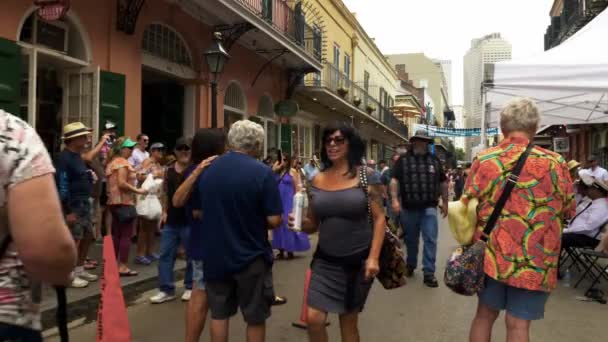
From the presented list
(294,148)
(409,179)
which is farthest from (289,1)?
(409,179)

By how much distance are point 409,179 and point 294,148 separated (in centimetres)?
1188

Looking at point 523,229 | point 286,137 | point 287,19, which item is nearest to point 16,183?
point 523,229

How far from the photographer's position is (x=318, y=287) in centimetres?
323

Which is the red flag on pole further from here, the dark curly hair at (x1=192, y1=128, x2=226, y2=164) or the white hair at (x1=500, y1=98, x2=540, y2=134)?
the white hair at (x1=500, y1=98, x2=540, y2=134)

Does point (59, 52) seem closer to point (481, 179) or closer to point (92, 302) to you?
point (92, 302)

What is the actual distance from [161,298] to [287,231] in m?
2.97

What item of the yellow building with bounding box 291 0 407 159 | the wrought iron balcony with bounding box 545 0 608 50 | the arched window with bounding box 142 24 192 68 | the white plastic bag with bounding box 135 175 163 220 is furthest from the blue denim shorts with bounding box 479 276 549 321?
the wrought iron balcony with bounding box 545 0 608 50

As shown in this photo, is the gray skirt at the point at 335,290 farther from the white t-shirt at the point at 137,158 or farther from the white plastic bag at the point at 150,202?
the white t-shirt at the point at 137,158

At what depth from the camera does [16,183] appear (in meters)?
1.45

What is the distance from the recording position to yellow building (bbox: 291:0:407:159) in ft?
62.1

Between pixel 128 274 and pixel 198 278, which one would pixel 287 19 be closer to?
pixel 128 274

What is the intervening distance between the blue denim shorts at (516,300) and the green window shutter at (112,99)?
289 inches

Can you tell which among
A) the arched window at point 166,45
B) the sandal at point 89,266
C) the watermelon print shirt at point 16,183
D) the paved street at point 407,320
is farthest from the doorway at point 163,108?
the watermelon print shirt at point 16,183

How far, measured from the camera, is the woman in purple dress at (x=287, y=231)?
27.0 ft
